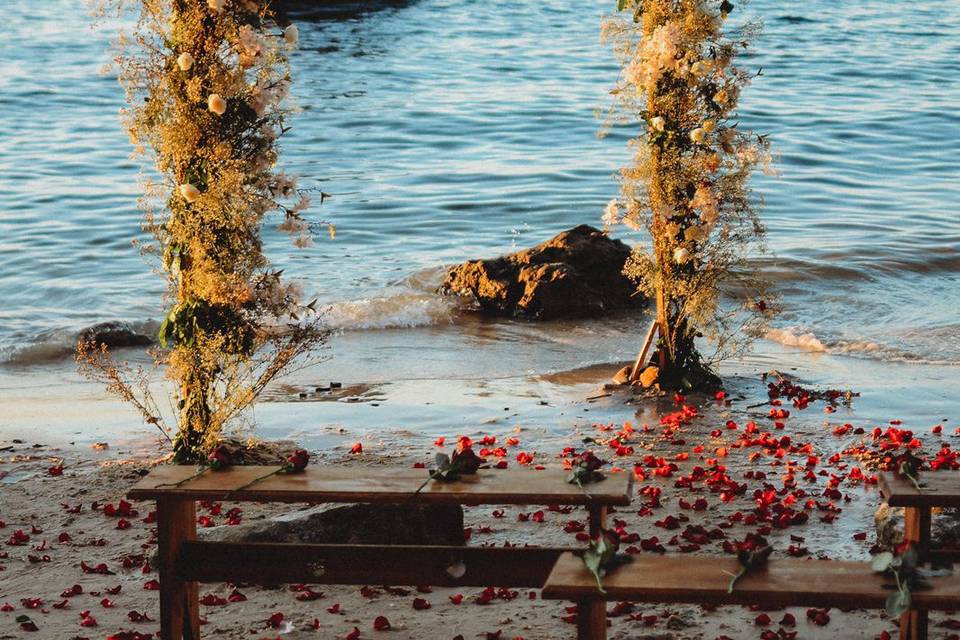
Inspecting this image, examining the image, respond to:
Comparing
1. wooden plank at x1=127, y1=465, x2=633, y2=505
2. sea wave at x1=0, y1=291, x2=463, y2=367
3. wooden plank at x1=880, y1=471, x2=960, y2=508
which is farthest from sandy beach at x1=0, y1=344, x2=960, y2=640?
sea wave at x1=0, y1=291, x2=463, y2=367

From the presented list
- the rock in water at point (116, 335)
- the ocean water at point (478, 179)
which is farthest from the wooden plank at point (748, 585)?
the rock in water at point (116, 335)

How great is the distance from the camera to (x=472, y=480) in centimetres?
551

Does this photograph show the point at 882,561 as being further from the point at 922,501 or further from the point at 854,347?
the point at 854,347

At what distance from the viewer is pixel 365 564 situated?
5414 millimetres

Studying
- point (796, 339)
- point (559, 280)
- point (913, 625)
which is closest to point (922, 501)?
point (913, 625)

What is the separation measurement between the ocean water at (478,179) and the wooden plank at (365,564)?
5939mm

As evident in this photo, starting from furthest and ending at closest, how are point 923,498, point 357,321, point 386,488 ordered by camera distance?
point 357,321, point 386,488, point 923,498

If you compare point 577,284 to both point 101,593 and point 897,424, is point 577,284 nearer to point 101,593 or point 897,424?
point 897,424

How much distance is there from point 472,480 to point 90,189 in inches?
668

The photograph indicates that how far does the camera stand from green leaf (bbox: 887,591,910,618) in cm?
443

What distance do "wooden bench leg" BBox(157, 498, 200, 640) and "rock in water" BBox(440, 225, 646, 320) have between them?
8.21 metres

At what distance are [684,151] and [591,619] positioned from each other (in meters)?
5.50

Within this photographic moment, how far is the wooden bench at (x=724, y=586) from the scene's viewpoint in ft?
14.9

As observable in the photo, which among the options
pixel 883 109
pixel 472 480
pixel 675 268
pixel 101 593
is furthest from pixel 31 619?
pixel 883 109
